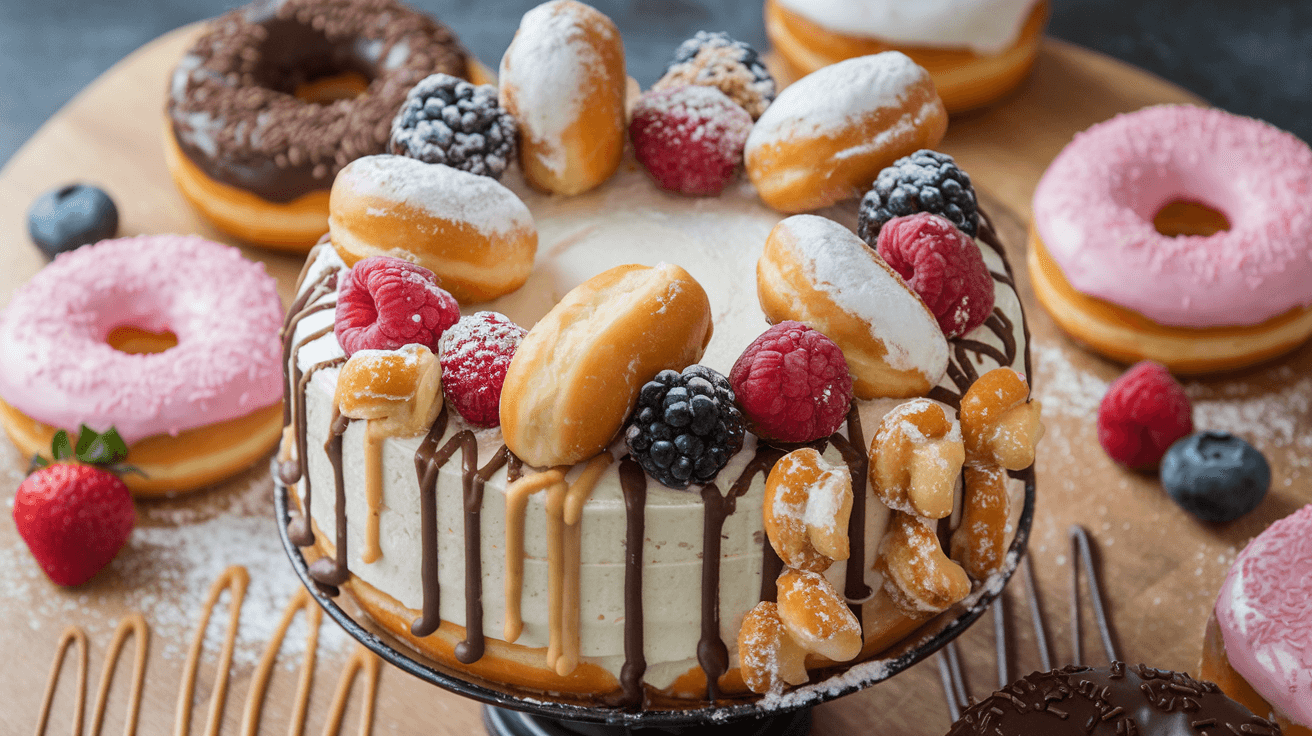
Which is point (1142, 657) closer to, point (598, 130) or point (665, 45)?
point (598, 130)

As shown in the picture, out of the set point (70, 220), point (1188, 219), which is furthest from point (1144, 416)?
point (70, 220)

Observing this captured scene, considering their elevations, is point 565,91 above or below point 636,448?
above

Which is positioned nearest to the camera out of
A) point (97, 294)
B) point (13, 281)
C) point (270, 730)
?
point (270, 730)

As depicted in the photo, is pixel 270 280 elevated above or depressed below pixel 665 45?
above

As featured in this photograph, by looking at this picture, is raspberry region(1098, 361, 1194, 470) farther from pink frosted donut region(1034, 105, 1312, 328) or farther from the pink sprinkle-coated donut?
the pink sprinkle-coated donut

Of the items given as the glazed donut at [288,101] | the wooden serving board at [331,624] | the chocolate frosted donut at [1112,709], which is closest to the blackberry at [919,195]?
the chocolate frosted donut at [1112,709]

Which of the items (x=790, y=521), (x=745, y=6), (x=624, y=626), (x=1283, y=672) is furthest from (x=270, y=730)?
(x=745, y=6)

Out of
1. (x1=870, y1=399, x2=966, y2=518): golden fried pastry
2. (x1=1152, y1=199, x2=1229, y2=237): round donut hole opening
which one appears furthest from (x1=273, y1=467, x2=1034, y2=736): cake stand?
(x1=1152, y1=199, x2=1229, y2=237): round donut hole opening

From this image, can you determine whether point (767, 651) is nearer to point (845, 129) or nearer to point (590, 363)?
point (590, 363)
